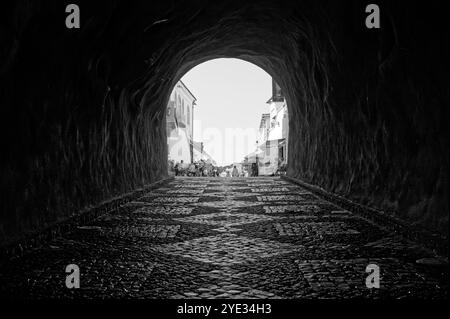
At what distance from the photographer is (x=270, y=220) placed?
586cm

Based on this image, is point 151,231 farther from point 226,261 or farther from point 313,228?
point 313,228

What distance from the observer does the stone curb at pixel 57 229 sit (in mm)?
3787

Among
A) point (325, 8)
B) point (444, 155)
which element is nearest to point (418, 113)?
point (444, 155)

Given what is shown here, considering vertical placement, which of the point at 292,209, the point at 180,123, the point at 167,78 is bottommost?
the point at 292,209

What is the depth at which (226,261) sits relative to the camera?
363 centimetres

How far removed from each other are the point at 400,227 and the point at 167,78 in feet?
24.3

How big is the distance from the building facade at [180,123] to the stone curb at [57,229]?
2643cm

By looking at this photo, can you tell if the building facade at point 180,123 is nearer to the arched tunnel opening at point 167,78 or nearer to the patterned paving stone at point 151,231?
the arched tunnel opening at point 167,78

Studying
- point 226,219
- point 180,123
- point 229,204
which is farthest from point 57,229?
point 180,123

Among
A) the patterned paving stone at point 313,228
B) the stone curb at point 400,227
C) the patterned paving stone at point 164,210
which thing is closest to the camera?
the stone curb at point 400,227

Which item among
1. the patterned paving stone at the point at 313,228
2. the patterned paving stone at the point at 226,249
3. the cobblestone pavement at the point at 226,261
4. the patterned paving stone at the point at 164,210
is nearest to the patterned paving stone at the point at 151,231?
the cobblestone pavement at the point at 226,261
